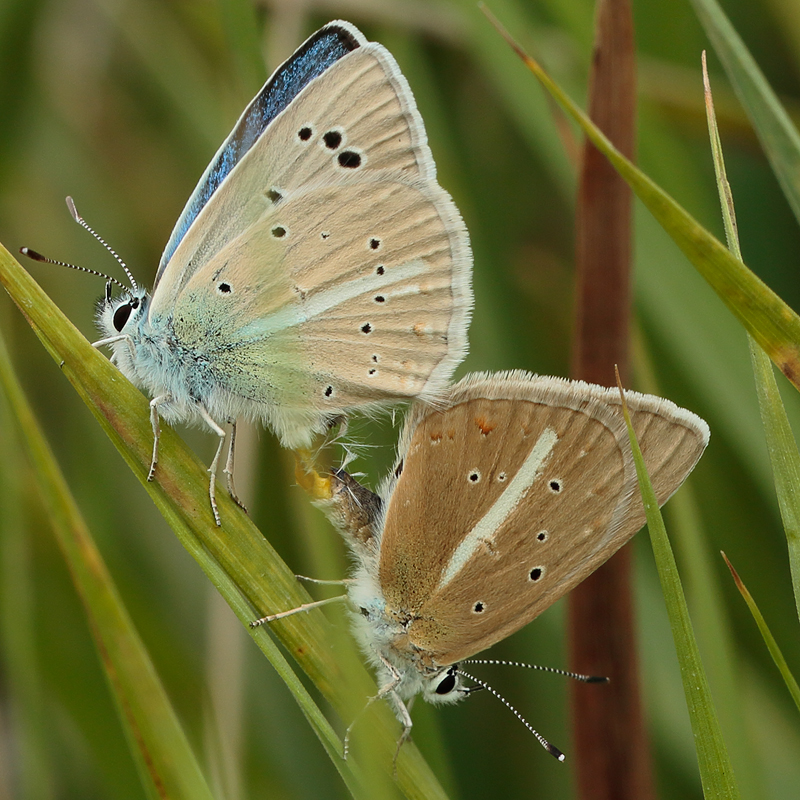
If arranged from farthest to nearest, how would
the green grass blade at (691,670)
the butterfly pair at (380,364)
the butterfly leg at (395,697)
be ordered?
the butterfly pair at (380,364)
the butterfly leg at (395,697)
the green grass blade at (691,670)

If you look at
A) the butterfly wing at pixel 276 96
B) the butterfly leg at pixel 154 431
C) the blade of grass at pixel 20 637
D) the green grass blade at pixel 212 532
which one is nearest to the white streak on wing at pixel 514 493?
the green grass blade at pixel 212 532

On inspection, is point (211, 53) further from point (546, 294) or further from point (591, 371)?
point (591, 371)

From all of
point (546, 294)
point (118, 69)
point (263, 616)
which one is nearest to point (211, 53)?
point (118, 69)

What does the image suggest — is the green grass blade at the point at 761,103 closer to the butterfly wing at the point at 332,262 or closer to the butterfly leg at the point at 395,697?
the butterfly wing at the point at 332,262

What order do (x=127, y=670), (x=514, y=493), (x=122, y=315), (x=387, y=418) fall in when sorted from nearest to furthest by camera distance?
(x=127, y=670)
(x=514, y=493)
(x=122, y=315)
(x=387, y=418)

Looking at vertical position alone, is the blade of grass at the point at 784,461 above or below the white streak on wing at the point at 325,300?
below

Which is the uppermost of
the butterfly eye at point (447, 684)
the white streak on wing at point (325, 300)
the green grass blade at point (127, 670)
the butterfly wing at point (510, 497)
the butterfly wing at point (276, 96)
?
the butterfly wing at point (276, 96)

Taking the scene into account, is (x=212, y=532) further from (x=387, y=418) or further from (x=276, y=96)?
(x=387, y=418)

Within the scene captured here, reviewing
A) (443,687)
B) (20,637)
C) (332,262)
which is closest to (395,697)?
(443,687)

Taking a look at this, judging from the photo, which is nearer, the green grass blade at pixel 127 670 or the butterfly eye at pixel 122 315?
the green grass blade at pixel 127 670
